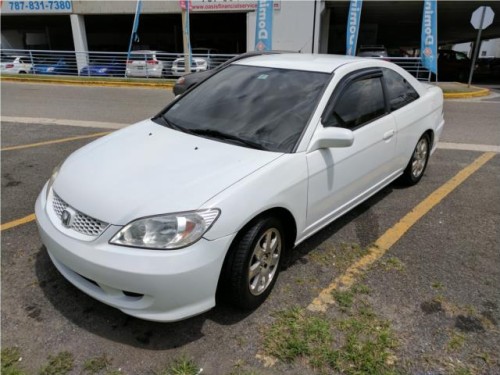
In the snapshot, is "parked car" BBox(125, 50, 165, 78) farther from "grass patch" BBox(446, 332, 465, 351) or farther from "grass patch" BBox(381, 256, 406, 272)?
"grass patch" BBox(446, 332, 465, 351)

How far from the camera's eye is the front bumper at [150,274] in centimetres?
227

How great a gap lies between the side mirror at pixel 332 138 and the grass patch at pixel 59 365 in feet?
6.54

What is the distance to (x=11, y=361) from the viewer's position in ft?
7.79

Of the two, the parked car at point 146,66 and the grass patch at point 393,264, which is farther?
the parked car at point 146,66

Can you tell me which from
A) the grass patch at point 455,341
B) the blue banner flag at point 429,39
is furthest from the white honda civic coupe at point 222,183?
the blue banner flag at point 429,39

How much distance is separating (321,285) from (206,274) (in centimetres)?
109

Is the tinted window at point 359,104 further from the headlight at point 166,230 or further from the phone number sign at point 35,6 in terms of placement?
the phone number sign at point 35,6

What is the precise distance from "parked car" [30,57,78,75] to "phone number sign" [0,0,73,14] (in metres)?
3.99

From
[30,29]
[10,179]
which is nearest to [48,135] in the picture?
[10,179]

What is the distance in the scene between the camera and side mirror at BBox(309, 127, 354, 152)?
2.96 metres

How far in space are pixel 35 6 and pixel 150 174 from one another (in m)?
28.0

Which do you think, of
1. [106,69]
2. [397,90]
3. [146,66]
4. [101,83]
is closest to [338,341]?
[397,90]

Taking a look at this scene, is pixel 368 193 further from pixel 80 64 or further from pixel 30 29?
pixel 30 29

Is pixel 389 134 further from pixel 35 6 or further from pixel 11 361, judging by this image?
pixel 35 6
